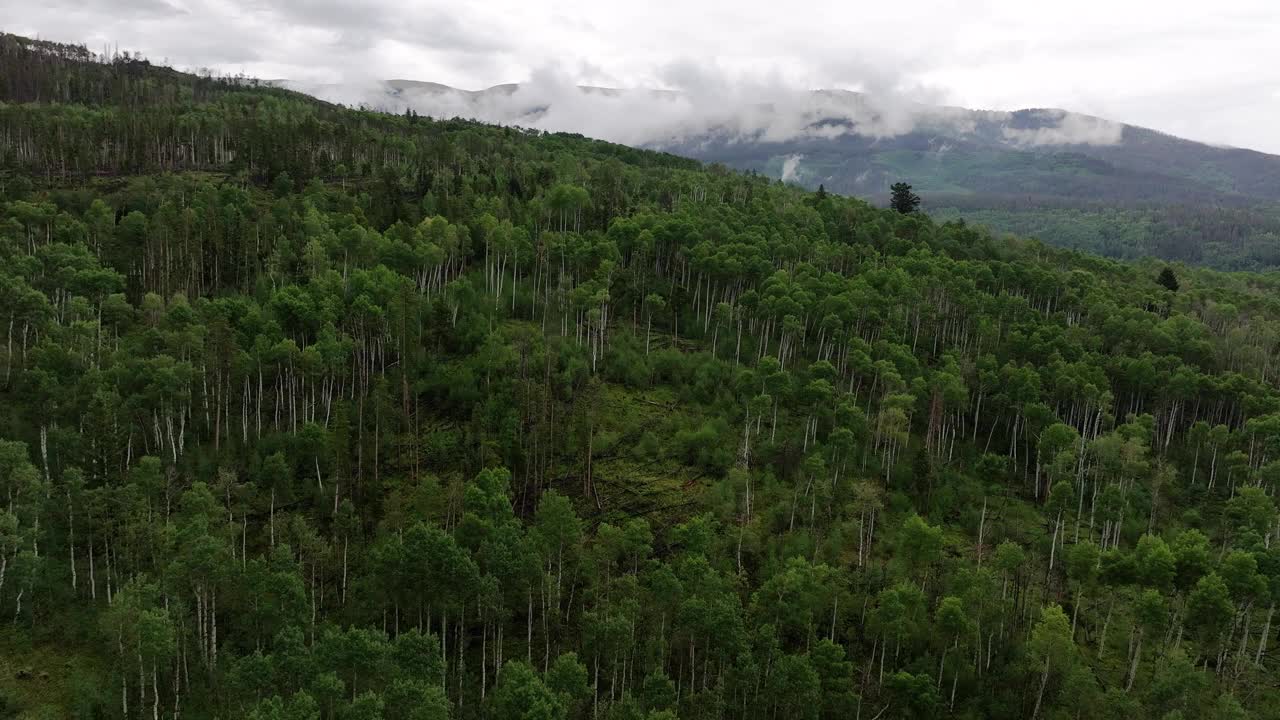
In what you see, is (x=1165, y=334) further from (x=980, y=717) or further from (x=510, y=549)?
(x=510, y=549)

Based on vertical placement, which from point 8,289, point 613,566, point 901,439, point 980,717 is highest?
point 8,289

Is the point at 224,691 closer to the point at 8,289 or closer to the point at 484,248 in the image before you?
the point at 8,289

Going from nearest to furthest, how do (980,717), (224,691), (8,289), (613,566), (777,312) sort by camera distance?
(224,691) → (980,717) → (613,566) → (8,289) → (777,312)

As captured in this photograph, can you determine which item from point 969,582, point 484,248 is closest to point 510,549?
point 969,582

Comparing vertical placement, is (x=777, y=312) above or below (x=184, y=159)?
below

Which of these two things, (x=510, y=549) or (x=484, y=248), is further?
(x=484, y=248)

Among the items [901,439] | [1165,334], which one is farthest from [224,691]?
[1165,334]

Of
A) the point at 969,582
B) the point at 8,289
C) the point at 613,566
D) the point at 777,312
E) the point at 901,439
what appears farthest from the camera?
the point at 777,312
